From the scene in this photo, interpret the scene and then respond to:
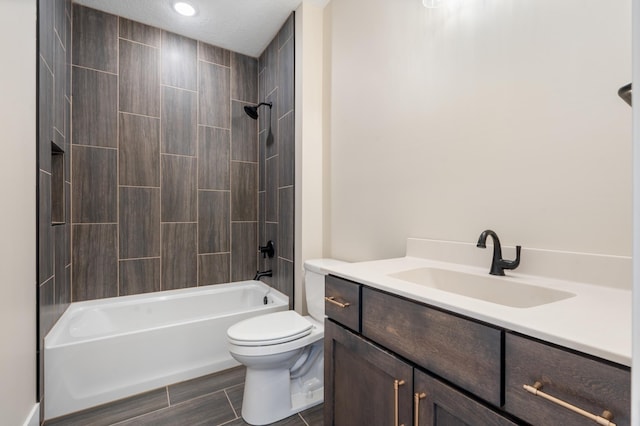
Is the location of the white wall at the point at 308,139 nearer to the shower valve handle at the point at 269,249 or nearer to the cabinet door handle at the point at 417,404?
the shower valve handle at the point at 269,249

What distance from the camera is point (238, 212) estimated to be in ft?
9.35

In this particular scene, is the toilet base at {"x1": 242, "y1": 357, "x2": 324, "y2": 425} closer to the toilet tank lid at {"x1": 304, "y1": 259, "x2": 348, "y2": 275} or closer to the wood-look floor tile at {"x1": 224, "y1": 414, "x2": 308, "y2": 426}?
the wood-look floor tile at {"x1": 224, "y1": 414, "x2": 308, "y2": 426}

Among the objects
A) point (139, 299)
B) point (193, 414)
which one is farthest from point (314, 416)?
point (139, 299)

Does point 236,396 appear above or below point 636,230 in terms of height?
below

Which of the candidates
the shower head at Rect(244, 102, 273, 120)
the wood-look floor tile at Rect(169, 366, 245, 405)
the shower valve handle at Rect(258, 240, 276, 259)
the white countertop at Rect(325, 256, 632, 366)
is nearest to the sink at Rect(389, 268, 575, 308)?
the white countertop at Rect(325, 256, 632, 366)

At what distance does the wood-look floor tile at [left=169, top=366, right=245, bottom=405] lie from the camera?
1.80m

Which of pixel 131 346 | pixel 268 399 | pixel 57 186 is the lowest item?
pixel 268 399

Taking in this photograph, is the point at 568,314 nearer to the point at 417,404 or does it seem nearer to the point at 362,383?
the point at 417,404

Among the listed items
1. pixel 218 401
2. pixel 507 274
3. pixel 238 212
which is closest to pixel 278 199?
pixel 238 212

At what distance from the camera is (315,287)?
187 centimetres

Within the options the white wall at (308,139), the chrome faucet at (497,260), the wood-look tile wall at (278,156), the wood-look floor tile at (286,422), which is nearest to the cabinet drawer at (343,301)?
the chrome faucet at (497,260)

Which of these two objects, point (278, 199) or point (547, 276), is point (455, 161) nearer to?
point (547, 276)

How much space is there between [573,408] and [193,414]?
1.80 metres

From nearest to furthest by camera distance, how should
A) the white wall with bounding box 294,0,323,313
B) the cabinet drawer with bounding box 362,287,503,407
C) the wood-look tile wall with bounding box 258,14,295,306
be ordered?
the cabinet drawer with bounding box 362,287,503,407 < the white wall with bounding box 294,0,323,313 < the wood-look tile wall with bounding box 258,14,295,306
